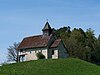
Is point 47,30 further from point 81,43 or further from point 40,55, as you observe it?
point 81,43

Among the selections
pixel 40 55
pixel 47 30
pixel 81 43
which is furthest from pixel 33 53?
pixel 81 43

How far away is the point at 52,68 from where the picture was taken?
152 ft

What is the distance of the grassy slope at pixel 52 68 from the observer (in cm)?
4288

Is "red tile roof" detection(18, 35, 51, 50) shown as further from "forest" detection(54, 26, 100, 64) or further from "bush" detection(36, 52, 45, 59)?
"forest" detection(54, 26, 100, 64)

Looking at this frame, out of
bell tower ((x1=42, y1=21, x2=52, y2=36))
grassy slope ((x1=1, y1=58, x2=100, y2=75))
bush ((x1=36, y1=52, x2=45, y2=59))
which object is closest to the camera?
grassy slope ((x1=1, y1=58, x2=100, y2=75))

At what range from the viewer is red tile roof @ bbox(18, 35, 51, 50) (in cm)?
7269

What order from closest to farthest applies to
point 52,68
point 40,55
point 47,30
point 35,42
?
point 52,68 < point 40,55 < point 47,30 < point 35,42

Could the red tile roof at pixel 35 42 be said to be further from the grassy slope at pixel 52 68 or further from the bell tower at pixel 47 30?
the grassy slope at pixel 52 68

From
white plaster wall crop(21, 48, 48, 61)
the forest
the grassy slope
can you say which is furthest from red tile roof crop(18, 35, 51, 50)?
the grassy slope

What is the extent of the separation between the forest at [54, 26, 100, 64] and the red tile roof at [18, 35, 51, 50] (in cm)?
697

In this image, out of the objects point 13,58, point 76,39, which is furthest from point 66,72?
point 13,58

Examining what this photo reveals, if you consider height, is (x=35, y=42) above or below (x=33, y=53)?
above

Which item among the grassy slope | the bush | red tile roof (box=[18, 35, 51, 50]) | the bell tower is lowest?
the grassy slope

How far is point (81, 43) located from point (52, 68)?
132ft
